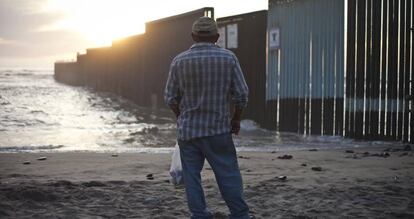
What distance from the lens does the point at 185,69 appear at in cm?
390

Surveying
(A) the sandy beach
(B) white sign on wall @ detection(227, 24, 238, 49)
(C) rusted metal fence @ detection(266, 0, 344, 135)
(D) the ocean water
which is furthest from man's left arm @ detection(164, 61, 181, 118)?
(B) white sign on wall @ detection(227, 24, 238, 49)

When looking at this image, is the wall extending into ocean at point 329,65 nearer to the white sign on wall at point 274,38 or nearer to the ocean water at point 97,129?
the white sign on wall at point 274,38

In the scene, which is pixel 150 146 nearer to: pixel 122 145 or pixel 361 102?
pixel 122 145

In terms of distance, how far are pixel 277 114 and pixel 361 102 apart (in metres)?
2.40

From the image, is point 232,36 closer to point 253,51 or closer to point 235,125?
point 253,51

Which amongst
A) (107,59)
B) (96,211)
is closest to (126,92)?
(107,59)

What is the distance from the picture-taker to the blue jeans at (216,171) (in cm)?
387

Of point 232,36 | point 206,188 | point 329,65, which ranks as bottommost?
point 206,188

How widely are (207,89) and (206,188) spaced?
1998 mm

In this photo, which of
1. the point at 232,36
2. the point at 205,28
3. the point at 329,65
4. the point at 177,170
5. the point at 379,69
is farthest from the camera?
the point at 232,36

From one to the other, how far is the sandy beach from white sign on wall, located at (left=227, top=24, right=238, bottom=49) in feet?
21.9

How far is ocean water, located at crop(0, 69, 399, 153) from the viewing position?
10.4 meters

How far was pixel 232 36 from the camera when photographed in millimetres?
14359

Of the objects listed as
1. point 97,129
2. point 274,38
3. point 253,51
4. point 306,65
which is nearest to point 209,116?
point 306,65
